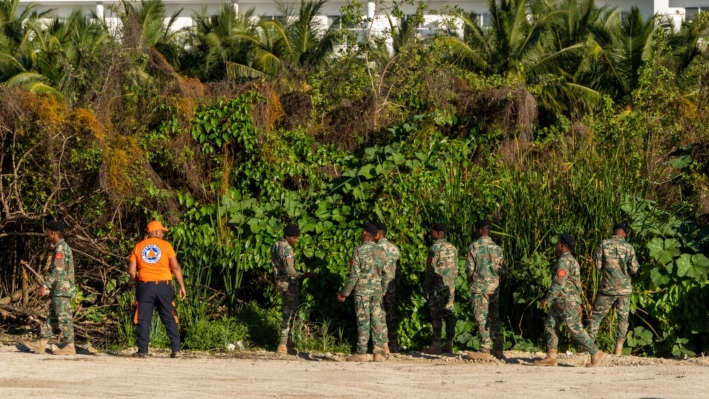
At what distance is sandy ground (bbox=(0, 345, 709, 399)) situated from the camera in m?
9.61

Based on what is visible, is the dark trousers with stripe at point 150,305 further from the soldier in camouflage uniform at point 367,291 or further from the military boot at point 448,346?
the military boot at point 448,346

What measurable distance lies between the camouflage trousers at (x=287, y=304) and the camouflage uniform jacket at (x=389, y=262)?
1.14 metres

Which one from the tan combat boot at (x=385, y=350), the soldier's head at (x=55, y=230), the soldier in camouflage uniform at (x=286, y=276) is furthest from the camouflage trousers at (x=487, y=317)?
the soldier's head at (x=55, y=230)

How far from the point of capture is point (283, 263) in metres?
13.1

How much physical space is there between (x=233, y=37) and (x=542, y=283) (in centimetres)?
1835

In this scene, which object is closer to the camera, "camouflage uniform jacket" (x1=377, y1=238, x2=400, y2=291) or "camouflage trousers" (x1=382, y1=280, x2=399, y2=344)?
"camouflage uniform jacket" (x1=377, y1=238, x2=400, y2=291)

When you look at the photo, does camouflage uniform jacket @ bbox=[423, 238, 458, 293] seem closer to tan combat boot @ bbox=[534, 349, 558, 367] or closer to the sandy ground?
the sandy ground

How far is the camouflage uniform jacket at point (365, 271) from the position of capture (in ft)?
41.0

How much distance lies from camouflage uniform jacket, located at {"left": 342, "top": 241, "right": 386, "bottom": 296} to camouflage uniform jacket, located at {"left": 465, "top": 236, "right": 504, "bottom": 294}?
1.10m

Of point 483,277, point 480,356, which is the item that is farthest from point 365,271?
point 480,356

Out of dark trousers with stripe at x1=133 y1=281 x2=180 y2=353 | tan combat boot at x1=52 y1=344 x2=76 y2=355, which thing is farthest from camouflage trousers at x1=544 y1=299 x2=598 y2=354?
tan combat boot at x1=52 y1=344 x2=76 y2=355

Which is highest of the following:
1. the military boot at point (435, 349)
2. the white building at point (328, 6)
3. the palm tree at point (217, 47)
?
the white building at point (328, 6)

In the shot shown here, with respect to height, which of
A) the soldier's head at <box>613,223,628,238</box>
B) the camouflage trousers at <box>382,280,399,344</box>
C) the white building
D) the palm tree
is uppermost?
the white building

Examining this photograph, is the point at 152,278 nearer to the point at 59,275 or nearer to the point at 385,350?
the point at 59,275
